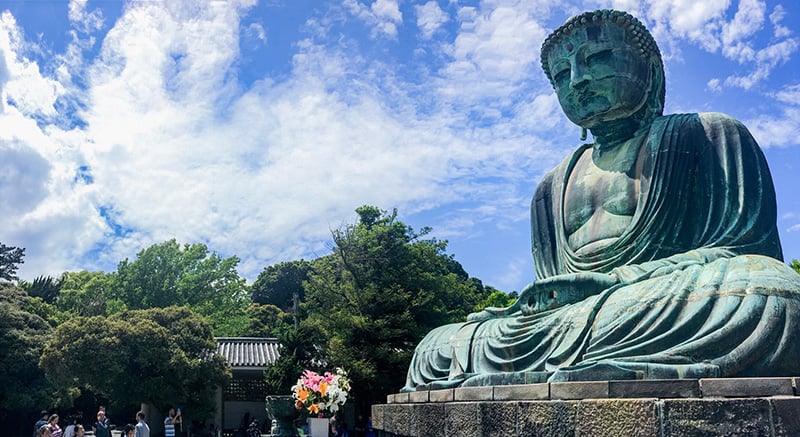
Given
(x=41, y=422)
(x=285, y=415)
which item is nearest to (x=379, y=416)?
(x=285, y=415)

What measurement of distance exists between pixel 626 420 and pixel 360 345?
1441cm

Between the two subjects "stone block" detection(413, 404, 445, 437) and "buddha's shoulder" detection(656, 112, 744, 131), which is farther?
Result: "buddha's shoulder" detection(656, 112, 744, 131)

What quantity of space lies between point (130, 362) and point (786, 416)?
1818cm

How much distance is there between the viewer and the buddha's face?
715 centimetres

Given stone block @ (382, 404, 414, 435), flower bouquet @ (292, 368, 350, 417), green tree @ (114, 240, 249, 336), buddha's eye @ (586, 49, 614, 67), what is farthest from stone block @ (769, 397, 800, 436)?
green tree @ (114, 240, 249, 336)

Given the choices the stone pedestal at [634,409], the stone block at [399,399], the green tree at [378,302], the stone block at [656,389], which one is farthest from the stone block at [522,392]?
the green tree at [378,302]

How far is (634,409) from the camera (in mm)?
3924

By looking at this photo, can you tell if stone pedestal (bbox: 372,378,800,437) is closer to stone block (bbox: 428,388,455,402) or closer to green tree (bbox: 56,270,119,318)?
stone block (bbox: 428,388,455,402)

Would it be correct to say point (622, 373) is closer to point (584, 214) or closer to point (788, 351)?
point (788, 351)

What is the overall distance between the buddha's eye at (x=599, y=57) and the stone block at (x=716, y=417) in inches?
168

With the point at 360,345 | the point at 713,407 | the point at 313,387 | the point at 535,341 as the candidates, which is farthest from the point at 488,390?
the point at 360,345

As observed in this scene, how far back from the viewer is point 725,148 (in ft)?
21.2

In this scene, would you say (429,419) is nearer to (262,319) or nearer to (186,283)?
(186,283)

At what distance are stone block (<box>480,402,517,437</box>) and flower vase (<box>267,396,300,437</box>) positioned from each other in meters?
9.00
